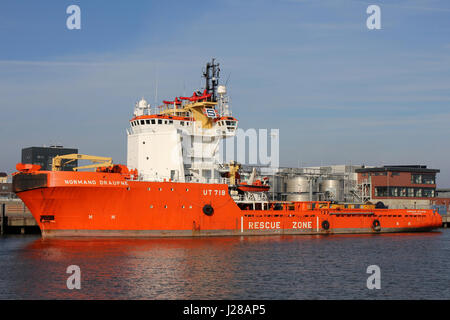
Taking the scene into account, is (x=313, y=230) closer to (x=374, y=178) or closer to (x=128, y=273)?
(x=128, y=273)

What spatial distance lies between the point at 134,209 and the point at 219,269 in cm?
1043

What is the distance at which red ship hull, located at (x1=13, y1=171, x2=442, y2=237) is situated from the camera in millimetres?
30594

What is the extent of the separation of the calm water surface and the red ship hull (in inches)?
36.5

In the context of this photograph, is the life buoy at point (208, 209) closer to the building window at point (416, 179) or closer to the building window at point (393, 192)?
the building window at point (393, 192)

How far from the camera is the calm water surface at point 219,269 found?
62.8 ft

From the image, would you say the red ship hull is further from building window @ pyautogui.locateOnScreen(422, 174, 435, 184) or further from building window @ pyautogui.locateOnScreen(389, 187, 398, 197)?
building window @ pyautogui.locateOnScreen(422, 174, 435, 184)

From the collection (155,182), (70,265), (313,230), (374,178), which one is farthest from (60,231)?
(374,178)

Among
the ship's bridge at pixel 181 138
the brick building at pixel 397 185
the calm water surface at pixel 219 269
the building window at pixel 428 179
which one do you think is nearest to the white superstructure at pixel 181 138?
the ship's bridge at pixel 181 138

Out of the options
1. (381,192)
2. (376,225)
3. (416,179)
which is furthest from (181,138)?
(416,179)

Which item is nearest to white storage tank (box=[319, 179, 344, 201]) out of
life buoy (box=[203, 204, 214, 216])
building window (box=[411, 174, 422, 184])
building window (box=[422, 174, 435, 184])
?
building window (box=[411, 174, 422, 184])

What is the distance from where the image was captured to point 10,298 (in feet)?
58.1

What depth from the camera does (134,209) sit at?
105 ft

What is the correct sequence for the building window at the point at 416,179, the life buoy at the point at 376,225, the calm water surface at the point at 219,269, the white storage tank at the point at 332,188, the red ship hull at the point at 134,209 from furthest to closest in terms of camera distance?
the building window at the point at 416,179, the white storage tank at the point at 332,188, the life buoy at the point at 376,225, the red ship hull at the point at 134,209, the calm water surface at the point at 219,269

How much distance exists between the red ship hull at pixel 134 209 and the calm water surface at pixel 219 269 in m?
0.93
